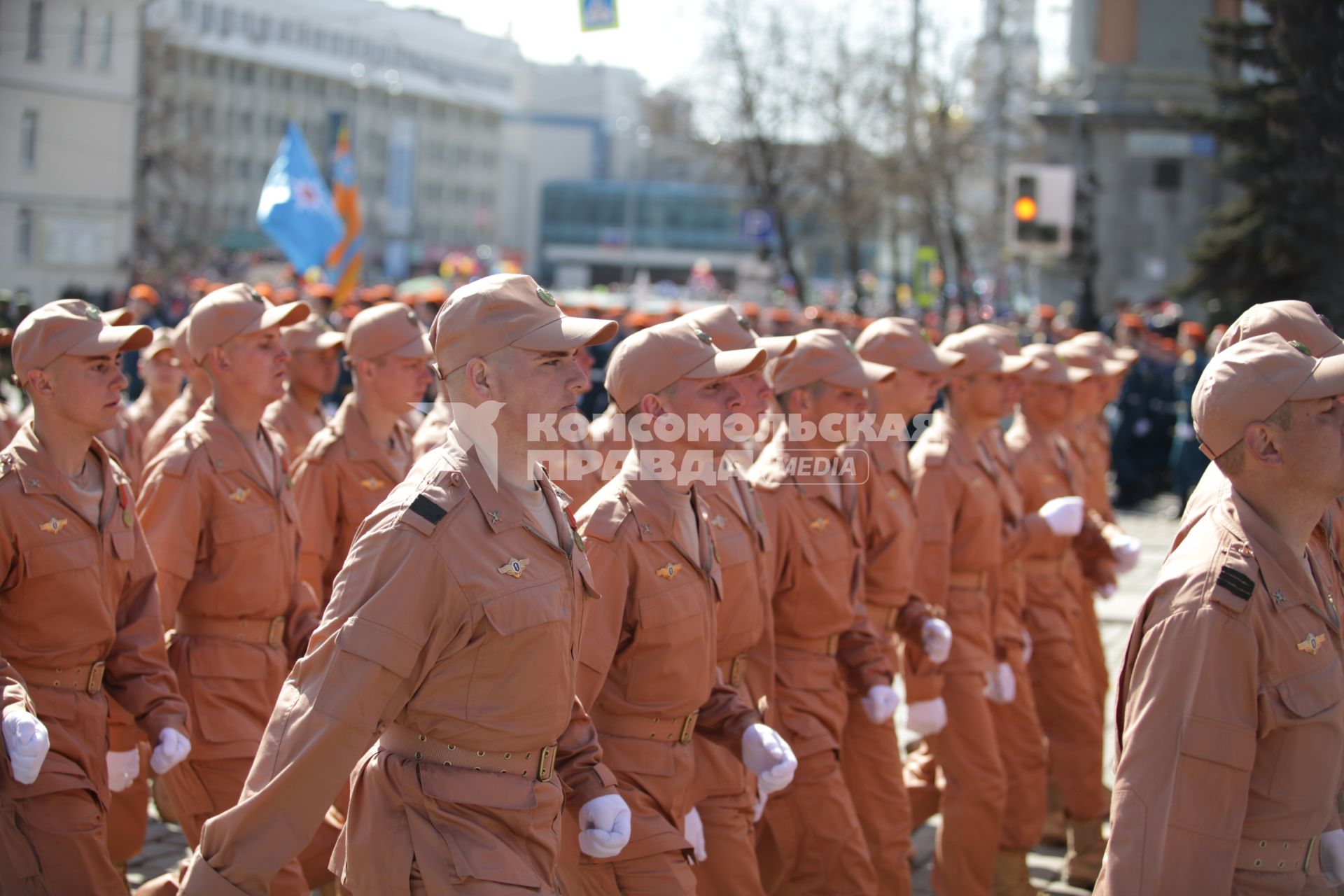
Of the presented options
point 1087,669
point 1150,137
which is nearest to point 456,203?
point 1150,137

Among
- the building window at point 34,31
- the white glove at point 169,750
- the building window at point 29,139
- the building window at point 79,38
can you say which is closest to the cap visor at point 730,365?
the white glove at point 169,750

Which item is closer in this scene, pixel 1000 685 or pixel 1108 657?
pixel 1000 685

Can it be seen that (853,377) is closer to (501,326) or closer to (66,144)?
(501,326)

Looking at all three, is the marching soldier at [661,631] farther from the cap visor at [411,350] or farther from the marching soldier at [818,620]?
the cap visor at [411,350]

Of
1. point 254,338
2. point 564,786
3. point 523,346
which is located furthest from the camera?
point 254,338

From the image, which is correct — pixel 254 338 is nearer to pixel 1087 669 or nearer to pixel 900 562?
pixel 900 562

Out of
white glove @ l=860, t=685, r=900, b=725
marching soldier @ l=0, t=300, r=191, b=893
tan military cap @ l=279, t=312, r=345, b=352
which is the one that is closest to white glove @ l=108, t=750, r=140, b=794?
marching soldier @ l=0, t=300, r=191, b=893

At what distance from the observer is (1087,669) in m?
8.75

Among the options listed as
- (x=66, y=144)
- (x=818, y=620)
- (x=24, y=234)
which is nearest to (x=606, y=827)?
A: (x=818, y=620)

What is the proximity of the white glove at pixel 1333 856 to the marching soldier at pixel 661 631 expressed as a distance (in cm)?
153

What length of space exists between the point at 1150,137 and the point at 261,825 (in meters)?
32.7

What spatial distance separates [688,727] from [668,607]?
43 cm

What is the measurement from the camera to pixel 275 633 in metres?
5.83

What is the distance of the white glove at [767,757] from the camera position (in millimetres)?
4535
